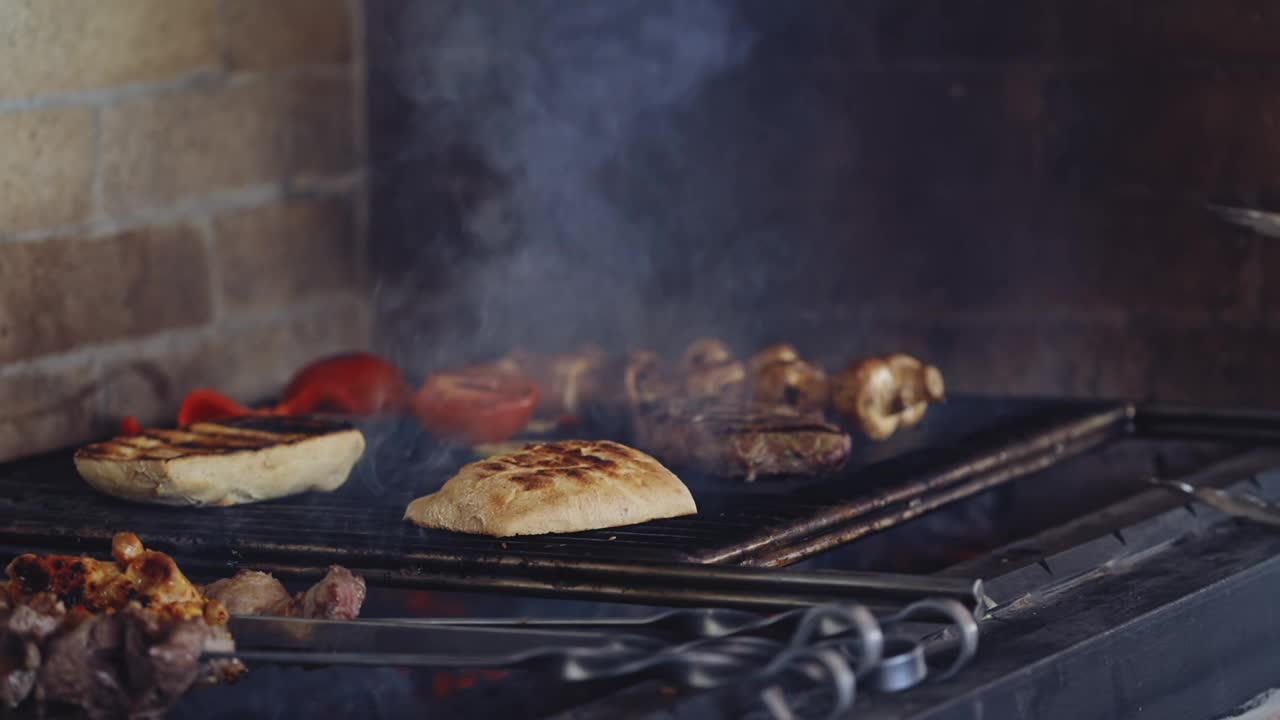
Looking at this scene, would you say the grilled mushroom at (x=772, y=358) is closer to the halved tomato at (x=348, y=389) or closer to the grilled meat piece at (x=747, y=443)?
the grilled meat piece at (x=747, y=443)

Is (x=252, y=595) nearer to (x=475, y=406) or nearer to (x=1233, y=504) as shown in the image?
(x=475, y=406)

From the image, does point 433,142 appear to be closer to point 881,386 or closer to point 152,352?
point 152,352

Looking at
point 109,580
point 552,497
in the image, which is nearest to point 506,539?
point 552,497

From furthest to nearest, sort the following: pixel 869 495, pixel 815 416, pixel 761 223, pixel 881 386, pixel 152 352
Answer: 1. pixel 761 223
2. pixel 152 352
3. pixel 881 386
4. pixel 815 416
5. pixel 869 495

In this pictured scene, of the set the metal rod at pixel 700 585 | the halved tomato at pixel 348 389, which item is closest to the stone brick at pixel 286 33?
the halved tomato at pixel 348 389

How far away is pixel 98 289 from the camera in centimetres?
382

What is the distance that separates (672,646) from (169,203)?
7.94ft

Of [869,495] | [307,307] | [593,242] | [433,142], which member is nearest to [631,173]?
[593,242]

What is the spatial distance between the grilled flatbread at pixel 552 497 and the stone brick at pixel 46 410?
126 cm

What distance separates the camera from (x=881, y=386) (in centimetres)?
348

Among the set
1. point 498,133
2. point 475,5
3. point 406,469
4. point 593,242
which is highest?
point 475,5

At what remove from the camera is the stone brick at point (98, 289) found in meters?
3.60

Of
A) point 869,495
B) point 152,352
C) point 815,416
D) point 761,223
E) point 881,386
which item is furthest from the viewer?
point 761,223

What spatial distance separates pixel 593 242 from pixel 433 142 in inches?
20.1
